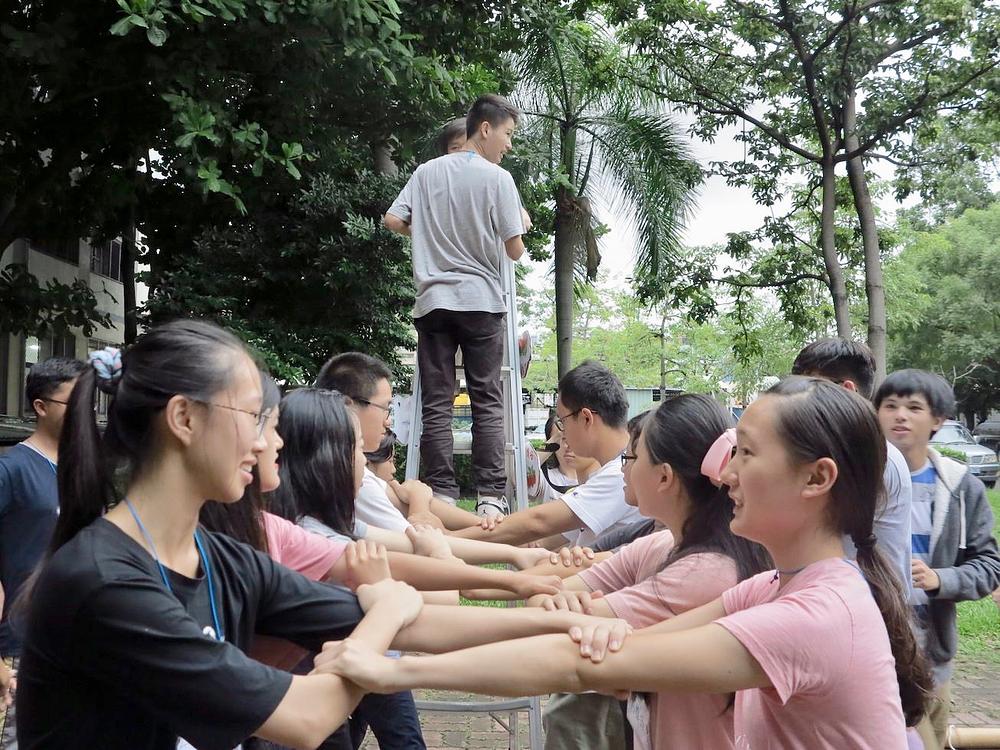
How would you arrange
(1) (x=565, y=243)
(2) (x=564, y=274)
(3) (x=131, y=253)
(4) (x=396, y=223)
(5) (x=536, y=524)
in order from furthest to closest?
(2) (x=564, y=274), (1) (x=565, y=243), (3) (x=131, y=253), (4) (x=396, y=223), (5) (x=536, y=524)

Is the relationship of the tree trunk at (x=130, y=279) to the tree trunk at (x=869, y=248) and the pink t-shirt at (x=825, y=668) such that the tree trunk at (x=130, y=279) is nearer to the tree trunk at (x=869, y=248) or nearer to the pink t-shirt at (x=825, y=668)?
the tree trunk at (x=869, y=248)

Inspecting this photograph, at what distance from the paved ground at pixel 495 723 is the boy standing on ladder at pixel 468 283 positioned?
1367 millimetres

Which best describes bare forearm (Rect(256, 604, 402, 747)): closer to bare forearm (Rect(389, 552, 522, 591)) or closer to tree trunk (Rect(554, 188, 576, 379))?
bare forearm (Rect(389, 552, 522, 591))

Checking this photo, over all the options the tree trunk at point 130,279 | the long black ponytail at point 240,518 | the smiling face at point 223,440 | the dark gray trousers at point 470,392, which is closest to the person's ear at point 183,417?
the smiling face at point 223,440

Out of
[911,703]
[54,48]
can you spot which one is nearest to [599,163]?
[54,48]

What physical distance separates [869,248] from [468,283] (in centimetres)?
1154

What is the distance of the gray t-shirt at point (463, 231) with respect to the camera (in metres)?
5.06

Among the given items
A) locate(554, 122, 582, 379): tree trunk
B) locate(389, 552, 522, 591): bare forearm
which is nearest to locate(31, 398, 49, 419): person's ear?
locate(389, 552, 522, 591): bare forearm

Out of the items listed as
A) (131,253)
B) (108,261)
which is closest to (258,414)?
(131,253)

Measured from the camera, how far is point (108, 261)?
26203 millimetres

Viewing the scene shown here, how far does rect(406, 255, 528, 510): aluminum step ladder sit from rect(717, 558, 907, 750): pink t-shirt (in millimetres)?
3178

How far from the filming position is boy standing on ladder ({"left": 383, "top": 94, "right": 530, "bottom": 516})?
Result: 5.04 m

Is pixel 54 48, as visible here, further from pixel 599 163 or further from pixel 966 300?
pixel 966 300

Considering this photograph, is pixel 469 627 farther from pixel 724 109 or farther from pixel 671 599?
pixel 724 109
